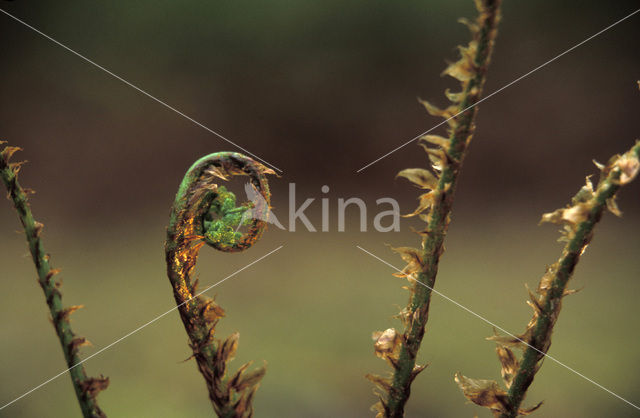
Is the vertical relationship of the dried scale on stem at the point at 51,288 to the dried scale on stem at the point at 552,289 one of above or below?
above

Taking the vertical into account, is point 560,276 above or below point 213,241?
below

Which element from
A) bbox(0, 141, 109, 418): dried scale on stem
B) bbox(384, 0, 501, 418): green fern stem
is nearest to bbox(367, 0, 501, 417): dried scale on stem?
bbox(384, 0, 501, 418): green fern stem

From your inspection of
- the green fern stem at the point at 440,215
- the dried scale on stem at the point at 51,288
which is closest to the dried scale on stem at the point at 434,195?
the green fern stem at the point at 440,215

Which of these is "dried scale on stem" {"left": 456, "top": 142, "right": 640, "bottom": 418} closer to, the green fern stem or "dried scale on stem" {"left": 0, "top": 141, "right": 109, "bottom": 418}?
the green fern stem

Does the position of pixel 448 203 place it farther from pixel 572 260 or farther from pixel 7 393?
pixel 7 393

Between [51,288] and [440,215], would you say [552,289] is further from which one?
[51,288]

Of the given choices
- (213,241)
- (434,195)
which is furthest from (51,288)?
(434,195)

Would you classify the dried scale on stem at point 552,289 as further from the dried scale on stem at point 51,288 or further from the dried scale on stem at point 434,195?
the dried scale on stem at point 51,288
